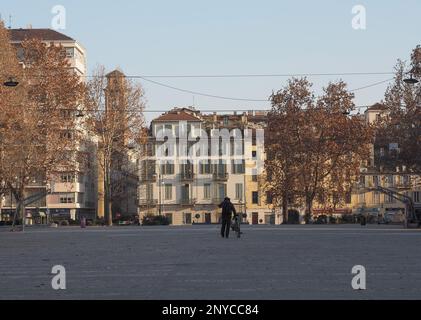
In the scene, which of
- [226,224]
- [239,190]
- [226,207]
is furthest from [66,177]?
[239,190]

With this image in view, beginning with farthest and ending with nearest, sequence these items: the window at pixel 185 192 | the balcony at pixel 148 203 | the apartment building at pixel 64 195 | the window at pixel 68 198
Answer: the balcony at pixel 148 203
the window at pixel 185 192
the window at pixel 68 198
the apartment building at pixel 64 195

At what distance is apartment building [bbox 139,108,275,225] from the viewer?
123 m

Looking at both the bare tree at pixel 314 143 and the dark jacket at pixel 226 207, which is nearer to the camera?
the dark jacket at pixel 226 207

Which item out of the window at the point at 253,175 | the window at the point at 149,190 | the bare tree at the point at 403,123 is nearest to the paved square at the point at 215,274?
the bare tree at the point at 403,123

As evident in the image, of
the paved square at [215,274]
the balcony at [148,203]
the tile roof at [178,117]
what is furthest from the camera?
the balcony at [148,203]

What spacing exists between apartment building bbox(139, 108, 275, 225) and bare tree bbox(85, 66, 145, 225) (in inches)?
1732

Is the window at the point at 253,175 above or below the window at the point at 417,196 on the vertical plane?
above

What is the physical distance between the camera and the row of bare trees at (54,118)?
62406 millimetres

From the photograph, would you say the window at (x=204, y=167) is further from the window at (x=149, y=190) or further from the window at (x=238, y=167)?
the window at (x=149, y=190)

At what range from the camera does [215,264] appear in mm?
19078

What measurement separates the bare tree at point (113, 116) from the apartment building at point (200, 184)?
44.0 meters

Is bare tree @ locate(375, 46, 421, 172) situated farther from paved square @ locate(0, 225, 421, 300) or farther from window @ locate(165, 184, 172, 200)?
window @ locate(165, 184, 172, 200)
